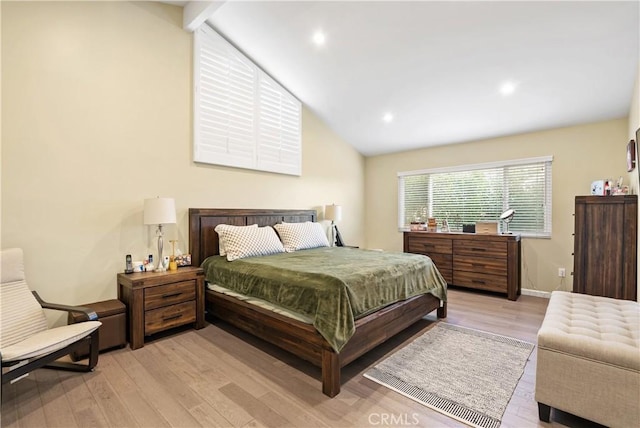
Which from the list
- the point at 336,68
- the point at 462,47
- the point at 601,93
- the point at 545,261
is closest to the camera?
the point at 462,47

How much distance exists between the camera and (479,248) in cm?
429

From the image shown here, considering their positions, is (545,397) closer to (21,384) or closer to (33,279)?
(21,384)

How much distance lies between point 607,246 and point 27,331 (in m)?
5.23

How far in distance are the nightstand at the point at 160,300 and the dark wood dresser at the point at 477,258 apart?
352 cm

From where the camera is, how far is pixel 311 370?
2266 millimetres

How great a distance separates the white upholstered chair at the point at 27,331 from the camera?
181 centimetres

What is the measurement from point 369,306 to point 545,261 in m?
3.37

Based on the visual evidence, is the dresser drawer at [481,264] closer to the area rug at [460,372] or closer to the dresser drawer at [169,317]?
the area rug at [460,372]

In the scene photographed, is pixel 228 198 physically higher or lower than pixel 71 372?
higher

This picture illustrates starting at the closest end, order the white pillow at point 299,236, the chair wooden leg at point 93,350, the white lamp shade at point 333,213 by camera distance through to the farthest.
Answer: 1. the chair wooden leg at point 93,350
2. the white pillow at point 299,236
3. the white lamp shade at point 333,213

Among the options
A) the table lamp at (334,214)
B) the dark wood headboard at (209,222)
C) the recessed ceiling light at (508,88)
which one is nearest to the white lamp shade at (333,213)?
the table lamp at (334,214)

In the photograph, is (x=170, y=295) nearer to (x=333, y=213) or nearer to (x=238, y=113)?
(x=238, y=113)

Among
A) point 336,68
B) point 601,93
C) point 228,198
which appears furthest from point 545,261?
point 228,198

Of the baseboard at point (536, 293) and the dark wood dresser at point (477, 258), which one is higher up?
the dark wood dresser at point (477, 258)
